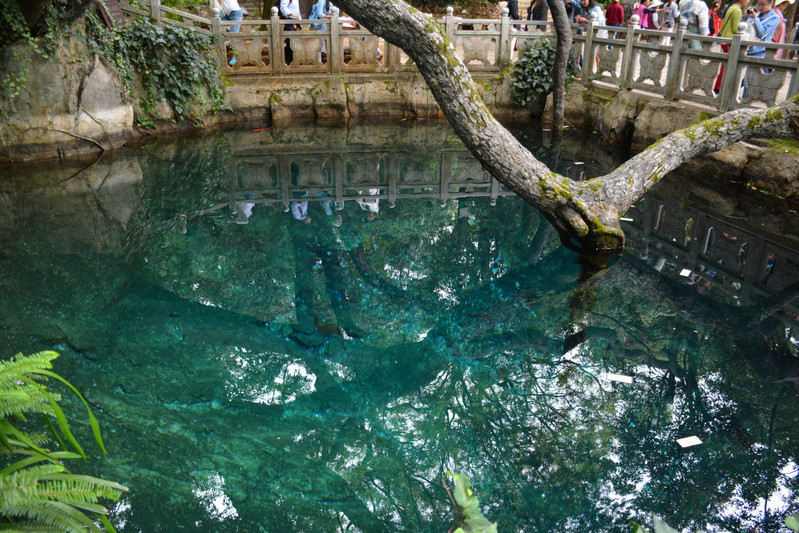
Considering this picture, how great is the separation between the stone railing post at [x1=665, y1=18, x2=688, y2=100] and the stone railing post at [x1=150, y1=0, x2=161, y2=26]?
28.6ft

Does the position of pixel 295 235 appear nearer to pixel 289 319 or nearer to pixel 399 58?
pixel 289 319

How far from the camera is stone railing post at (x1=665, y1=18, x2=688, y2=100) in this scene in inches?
371

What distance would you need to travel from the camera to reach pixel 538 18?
13648 mm

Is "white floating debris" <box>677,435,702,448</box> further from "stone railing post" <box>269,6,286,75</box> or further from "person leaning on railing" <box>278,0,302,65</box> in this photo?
"person leaning on railing" <box>278,0,302,65</box>

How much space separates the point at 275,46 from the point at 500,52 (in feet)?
15.3

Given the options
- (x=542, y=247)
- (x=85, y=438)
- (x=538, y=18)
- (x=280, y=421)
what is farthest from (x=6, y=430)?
(x=538, y=18)

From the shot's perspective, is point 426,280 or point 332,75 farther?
point 332,75

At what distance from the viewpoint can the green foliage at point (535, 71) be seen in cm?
1291

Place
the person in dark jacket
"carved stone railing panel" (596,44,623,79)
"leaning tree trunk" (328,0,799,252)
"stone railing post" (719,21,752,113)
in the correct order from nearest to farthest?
1. "leaning tree trunk" (328,0,799,252)
2. "stone railing post" (719,21,752,113)
3. "carved stone railing panel" (596,44,623,79)
4. the person in dark jacket

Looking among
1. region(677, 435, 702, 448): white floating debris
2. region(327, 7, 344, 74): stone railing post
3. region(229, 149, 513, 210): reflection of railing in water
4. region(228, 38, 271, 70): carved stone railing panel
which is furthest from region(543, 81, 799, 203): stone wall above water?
region(228, 38, 271, 70): carved stone railing panel

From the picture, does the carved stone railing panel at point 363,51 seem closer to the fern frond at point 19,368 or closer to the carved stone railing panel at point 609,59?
the carved stone railing panel at point 609,59

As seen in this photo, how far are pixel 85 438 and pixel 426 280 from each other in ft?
11.0

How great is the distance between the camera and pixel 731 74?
27.8ft

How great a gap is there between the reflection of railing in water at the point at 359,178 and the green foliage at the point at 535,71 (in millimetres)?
3064
